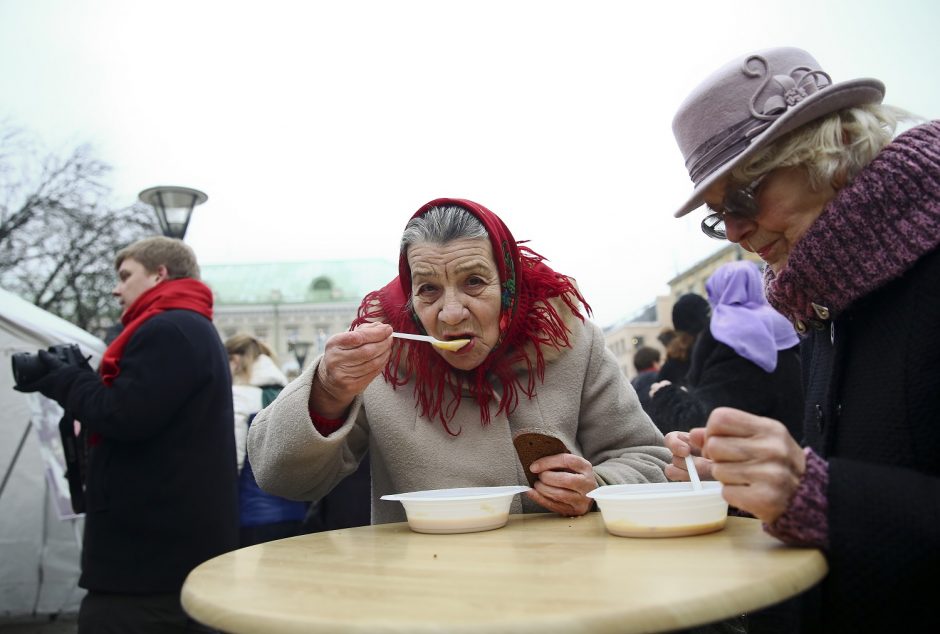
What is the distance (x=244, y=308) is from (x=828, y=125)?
48.0 meters

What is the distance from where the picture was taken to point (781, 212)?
1.57m

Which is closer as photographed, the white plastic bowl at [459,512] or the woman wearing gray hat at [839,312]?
the woman wearing gray hat at [839,312]

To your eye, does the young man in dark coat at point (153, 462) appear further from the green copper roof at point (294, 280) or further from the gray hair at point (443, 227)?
the green copper roof at point (294, 280)

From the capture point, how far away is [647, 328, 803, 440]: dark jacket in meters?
3.21

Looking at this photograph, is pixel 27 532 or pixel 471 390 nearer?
pixel 471 390

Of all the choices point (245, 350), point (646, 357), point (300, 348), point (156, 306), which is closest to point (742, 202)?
point (156, 306)

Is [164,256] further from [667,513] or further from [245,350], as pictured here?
[667,513]

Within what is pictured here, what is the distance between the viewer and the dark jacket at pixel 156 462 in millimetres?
2801

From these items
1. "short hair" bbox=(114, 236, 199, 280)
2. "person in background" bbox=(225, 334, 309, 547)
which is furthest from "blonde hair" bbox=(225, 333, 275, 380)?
"short hair" bbox=(114, 236, 199, 280)

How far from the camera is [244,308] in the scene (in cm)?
4666

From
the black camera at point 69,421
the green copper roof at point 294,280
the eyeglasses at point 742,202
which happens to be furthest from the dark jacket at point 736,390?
the green copper roof at point 294,280

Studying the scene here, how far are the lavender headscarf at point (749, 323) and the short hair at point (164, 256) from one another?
275cm

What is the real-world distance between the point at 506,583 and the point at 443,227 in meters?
1.25

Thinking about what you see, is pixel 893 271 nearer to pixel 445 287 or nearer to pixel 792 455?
pixel 792 455
